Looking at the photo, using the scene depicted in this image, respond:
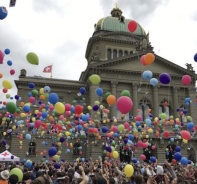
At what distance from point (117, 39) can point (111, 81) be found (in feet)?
53.8

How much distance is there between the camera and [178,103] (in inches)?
1599

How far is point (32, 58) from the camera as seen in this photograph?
1485cm

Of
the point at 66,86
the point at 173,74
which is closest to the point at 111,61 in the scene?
the point at 66,86

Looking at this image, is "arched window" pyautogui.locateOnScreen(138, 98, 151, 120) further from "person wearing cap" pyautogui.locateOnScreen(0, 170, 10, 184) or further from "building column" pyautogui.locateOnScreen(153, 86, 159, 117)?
"person wearing cap" pyautogui.locateOnScreen(0, 170, 10, 184)

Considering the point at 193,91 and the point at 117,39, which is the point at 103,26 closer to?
the point at 117,39

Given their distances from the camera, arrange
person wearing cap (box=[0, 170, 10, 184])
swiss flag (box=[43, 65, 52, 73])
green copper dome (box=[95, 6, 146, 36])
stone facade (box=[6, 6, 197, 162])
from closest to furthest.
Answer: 1. person wearing cap (box=[0, 170, 10, 184])
2. swiss flag (box=[43, 65, 52, 73])
3. stone facade (box=[6, 6, 197, 162])
4. green copper dome (box=[95, 6, 146, 36])

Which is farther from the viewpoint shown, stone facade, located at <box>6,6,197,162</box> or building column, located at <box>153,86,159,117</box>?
building column, located at <box>153,86,159,117</box>

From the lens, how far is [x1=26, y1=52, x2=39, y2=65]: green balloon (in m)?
14.8

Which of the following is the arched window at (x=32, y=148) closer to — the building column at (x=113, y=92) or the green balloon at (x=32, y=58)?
the building column at (x=113, y=92)

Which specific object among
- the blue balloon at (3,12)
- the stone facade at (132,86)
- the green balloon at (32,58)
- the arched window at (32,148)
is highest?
the stone facade at (132,86)

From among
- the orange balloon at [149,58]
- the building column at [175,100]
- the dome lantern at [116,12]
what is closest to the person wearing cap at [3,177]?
the orange balloon at [149,58]

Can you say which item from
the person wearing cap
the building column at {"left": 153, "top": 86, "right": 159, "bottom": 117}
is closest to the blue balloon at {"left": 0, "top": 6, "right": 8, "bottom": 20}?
the person wearing cap

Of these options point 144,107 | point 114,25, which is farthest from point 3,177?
point 114,25

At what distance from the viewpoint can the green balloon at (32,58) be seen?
14756mm
